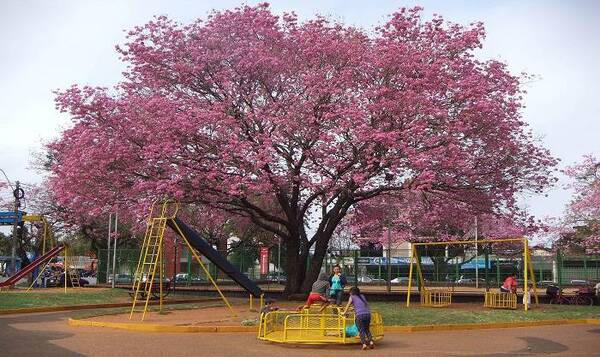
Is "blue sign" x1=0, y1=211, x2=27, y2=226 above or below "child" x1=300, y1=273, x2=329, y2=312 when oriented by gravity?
above

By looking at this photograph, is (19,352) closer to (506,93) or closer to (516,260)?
(506,93)

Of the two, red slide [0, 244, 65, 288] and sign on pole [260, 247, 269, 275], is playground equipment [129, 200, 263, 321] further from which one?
sign on pole [260, 247, 269, 275]

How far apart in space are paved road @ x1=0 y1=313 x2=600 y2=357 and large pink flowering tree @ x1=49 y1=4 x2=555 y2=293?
280 inches

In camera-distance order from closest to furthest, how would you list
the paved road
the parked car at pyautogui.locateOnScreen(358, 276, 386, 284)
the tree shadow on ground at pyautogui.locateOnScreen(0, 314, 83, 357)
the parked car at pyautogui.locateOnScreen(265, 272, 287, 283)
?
the tree shadow on ground at pyautogui.locateOnScreen(0, 314, 83, 357) → the paved road → the parked car at pyautogui.locateOnScreen(358, 276, 386, 284) → the parked car at pyautogui.locateOnScreen(265, 272, 287, 283)

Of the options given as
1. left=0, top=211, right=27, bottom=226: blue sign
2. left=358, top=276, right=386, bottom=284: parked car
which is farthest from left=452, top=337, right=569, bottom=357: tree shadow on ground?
left=0, top=211, right=27, bottom=226: blue sign

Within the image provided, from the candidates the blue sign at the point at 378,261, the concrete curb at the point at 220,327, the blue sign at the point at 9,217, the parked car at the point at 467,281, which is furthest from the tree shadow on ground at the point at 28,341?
the parked car at the point at 467,281

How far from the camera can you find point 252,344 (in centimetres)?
1254

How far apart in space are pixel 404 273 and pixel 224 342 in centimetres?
2257

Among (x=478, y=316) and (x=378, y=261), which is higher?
(x=378, y=261)

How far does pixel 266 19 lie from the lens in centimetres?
2273

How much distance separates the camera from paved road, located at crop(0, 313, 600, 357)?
1123 centimetres

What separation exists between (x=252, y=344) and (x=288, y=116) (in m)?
10.4

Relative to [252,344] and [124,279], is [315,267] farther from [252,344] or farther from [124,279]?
[124,279]

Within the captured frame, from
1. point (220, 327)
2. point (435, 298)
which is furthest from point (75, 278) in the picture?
point (220, 327)
